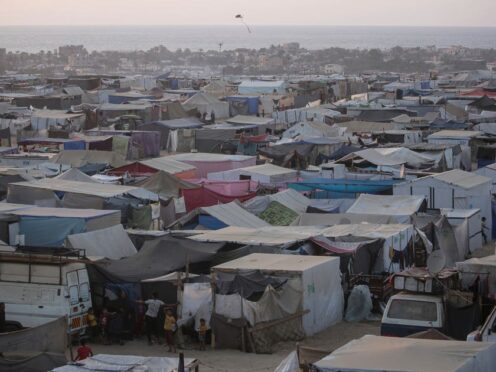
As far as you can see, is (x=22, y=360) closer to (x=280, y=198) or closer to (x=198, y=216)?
(x=198, y=216)

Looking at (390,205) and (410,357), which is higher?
(410,357)

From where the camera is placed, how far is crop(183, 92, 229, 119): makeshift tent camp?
138 ft

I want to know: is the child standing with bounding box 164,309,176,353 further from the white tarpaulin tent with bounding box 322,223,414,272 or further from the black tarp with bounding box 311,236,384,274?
the white tarpaulin tent with bounding box 322,223,414,272

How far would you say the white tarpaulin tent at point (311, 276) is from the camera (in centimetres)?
1160

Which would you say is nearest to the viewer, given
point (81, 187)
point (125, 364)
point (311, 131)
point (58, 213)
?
point (125, 364)

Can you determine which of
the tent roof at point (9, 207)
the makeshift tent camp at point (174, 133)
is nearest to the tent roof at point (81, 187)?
the tent roof at point (9, 207)

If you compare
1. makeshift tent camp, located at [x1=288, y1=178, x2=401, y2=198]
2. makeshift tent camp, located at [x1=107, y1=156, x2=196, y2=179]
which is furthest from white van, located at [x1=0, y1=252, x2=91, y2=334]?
makeshift tent camp, located at [x1=107, y1=156, x2=196, y2=179]

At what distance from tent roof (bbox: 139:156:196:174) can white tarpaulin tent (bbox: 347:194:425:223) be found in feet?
18.5

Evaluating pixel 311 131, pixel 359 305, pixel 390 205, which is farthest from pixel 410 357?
pixel 311 131

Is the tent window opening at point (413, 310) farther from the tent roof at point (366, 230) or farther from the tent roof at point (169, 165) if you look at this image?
the tent roof at point (169, 165)

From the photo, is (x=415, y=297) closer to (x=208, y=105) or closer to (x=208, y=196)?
(x=208, y=196)

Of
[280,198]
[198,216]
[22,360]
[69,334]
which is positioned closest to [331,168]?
[280,198]

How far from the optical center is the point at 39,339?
9.84m

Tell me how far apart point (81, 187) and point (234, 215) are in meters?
3.00
